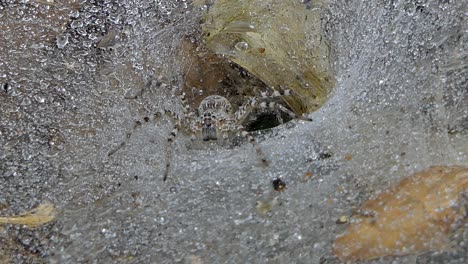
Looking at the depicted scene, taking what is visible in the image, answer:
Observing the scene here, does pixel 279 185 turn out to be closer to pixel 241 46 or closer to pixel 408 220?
pixel 408 220

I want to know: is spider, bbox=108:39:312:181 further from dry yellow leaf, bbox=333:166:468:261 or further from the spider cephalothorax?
dry yellow leaf, bbox=333:166:468:261

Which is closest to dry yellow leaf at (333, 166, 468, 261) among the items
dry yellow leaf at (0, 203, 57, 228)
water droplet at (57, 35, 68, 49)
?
dry yellow leaf at (0, 203, 57, 228)

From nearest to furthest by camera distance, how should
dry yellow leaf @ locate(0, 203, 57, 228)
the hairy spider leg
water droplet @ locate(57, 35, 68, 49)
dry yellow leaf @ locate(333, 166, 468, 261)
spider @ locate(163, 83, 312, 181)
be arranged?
1. dry yellow leaf @ locate(333, 166, 468, 261)
2. dry yellow leaf @ locate(0, 203, 57, 228)
3. the hairy spider leg
4. water droplet @ locate(57, 35, 68, 49)
5. spider @ locate(163, 83, 312, 181)

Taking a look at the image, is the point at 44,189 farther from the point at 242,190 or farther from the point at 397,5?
the point at 397,5

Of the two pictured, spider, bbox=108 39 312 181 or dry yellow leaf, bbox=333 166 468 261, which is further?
spider, bbox=108 39 312 181

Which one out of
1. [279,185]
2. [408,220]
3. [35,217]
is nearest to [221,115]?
[279,185]

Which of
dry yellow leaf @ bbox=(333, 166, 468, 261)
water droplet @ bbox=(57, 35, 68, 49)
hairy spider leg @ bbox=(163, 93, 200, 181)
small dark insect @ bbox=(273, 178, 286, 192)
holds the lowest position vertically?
dry yellow leaf @ bbox=(333, 166, 468, 261)

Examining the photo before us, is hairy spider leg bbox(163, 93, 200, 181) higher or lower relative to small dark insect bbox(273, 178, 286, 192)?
higher
